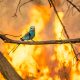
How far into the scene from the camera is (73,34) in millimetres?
3979

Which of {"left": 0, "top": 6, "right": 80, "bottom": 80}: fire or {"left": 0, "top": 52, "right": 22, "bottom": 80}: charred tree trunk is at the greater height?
{"left": 0, "top": 52, "right": 22, "bottom": 80}: charred tree trunk

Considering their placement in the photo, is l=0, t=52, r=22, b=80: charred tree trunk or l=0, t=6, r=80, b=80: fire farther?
l=0, t=6, r=80, b=80: fire

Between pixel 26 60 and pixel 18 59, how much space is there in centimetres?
12

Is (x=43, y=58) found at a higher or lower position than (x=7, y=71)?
lower

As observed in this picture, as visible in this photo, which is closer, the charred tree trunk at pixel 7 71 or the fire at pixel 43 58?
the charred tree trunk at pixel 7 71

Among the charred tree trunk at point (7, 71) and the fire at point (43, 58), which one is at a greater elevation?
the charred tree trunk at point (7, 71)

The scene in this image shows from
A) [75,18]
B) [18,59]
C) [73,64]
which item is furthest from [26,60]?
[75,18]

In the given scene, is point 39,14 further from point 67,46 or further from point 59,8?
point 67,46

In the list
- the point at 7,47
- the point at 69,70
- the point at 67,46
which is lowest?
the point at 69,70

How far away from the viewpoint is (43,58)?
4.02 metres

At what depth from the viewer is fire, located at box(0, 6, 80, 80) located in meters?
3.93

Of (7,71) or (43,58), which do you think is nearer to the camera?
(7,71)

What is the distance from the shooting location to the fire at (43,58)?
155 inches

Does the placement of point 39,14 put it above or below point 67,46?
above
